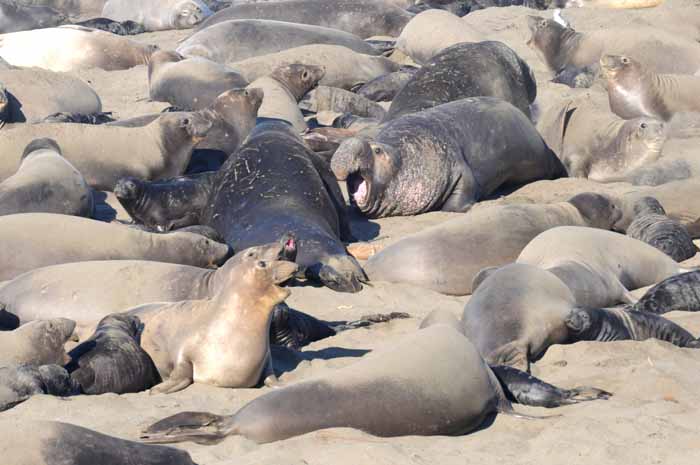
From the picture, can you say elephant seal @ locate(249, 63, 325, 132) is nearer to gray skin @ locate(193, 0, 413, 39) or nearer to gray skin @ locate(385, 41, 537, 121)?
gray skin @ locate(385, 41, 537, 121)

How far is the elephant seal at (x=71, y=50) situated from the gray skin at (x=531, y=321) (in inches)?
312

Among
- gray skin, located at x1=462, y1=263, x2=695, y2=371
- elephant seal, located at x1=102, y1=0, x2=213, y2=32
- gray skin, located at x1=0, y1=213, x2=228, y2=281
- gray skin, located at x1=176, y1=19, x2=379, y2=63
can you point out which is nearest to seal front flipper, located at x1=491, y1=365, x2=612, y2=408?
gray skin, located at x1=462, y1=263, x2=695, y2=371

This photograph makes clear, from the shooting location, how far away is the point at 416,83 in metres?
10.2

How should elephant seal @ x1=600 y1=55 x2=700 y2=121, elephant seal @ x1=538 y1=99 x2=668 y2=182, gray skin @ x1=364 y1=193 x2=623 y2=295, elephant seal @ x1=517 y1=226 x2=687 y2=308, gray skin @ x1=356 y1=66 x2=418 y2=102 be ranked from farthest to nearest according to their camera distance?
gray skin @ x1=356 y1=66 x2=418 y2=102 < elephant seal @ x1=600 y1=55 x2=700 y2=121 < elephant seal @ x1=538 y1=99 x2=668 y2=182 < gray skin @ x1=364 y1=193 x2=623 y2=295 < elephant seal @ x1=517 y1=226 x2=687 y2=308

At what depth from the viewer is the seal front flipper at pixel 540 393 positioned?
4754 millimetres

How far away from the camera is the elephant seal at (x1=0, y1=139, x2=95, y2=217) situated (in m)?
7.50

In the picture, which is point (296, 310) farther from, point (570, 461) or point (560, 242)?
point (570, 461)

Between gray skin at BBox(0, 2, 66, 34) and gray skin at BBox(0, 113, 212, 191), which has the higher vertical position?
gray skin at BBox(0, 113, 212, 191)

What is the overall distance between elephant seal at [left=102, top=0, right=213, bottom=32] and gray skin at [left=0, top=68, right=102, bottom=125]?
219 inches

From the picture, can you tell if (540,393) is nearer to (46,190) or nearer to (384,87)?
(46,190)

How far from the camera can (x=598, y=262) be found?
6660 mm

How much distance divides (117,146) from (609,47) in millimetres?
5472

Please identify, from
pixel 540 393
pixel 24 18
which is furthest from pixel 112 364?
pixel 24 18

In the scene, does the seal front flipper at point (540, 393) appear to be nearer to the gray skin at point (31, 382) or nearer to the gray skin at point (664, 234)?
the gray skin at point (31, 382)
